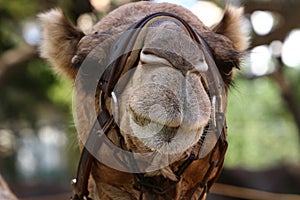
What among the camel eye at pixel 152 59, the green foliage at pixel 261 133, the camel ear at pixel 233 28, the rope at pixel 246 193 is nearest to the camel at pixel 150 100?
the camel eye at pixel 152 59

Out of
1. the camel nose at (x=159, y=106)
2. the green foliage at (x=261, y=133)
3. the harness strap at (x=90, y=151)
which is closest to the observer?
the camel nose at (x=159, y=106)

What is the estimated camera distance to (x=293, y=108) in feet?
34.8

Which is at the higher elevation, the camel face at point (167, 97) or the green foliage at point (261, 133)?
the camel face at point (167, 97)

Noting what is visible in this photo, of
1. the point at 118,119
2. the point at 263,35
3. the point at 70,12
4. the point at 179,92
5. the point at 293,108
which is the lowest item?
the point at 293,108

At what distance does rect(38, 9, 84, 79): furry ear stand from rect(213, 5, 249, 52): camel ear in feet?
2.16

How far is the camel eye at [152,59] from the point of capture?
1.93 m

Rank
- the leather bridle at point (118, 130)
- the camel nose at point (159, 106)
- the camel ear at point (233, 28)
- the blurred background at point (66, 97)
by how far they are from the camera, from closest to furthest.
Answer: the camel nose at point (159, 106) < the leather bridle at point (118, 130) < the camel ear at point (233, 28) < the blurred background at point (66, 97)

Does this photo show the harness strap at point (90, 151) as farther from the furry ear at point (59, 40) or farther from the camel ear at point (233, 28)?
the camel ear at point (233, 28)

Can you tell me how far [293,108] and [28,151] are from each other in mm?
10222

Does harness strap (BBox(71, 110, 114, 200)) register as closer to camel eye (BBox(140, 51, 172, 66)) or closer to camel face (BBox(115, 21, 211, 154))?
camel face (BBox(115, 21, 211, 154))

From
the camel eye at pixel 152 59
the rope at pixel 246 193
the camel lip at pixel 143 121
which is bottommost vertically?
the rope at pixel 246 193

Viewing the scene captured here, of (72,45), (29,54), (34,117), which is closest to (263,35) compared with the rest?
(29,54)

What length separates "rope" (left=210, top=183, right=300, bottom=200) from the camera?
28.8 ft

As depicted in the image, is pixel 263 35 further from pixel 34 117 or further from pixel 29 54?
pixel 34 117
